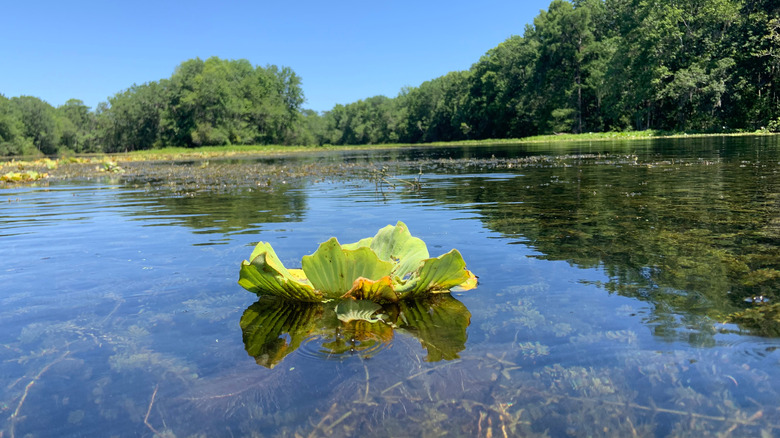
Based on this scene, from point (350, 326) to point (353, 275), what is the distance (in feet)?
1.04

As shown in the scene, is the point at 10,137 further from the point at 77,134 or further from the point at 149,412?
the point at 149,412

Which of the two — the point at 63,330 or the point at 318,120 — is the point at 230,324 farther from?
the point at 318,120

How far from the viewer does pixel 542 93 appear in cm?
6512

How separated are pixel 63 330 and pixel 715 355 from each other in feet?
11.7

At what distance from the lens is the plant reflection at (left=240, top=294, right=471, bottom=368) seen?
8.36 ft

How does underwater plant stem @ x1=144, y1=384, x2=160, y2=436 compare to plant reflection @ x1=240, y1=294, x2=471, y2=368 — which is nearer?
underwater plant stem @ x1=144, y1=384, x2=160, y2=436

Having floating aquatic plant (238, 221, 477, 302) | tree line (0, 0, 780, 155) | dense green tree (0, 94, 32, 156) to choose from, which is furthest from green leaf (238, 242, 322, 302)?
dense green tree (0, 94, 32, 156)

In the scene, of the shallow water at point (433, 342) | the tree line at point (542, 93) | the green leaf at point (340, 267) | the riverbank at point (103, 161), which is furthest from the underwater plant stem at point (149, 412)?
the tree line at point (542, 93)

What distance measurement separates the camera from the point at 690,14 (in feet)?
140

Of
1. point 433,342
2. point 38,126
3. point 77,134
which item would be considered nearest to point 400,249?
point 433,342

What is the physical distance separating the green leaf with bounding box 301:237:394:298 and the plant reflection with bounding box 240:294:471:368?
147mm

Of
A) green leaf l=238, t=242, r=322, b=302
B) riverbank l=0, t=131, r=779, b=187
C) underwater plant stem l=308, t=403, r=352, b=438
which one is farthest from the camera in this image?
riverbank l=0, t=131, r=779, b=187

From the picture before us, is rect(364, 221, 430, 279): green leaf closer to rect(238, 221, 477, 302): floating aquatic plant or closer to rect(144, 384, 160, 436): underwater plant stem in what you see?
rect(238, 221, 477, 302): floating aquatic plant

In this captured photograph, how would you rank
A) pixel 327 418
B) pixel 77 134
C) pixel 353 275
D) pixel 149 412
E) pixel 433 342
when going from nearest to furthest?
1. pixel 327 418
2. pixel 149 412
3. pixel 433 342
4. pixel 353 275
5. pixel 77 134
